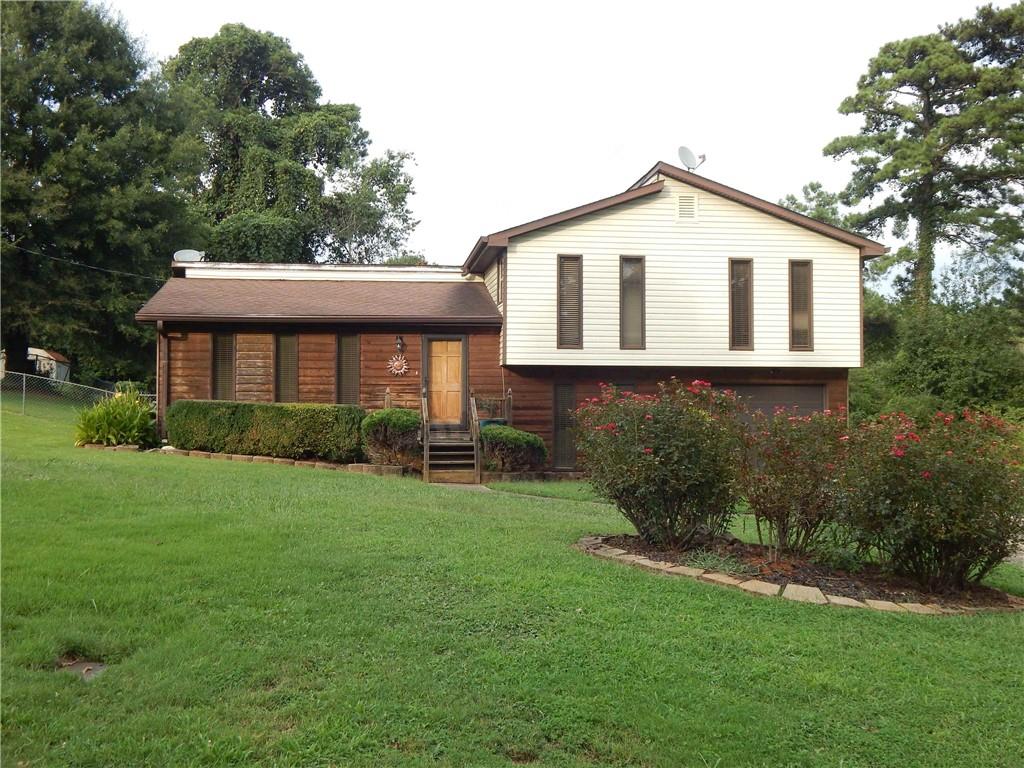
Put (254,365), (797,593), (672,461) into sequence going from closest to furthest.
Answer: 1. (797,593)
2. (672,461)
3. (254,365)

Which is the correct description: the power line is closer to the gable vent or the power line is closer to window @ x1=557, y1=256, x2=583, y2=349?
window @ x1=557, y1=256, x2=583, y2=349

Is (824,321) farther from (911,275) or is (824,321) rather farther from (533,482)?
(911,275)

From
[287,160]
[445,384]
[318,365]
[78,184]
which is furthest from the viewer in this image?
[287,160]

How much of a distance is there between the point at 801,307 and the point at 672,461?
481 inches

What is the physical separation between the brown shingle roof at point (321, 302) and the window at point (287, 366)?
0.67 m

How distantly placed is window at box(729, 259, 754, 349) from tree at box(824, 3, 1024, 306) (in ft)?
43.1

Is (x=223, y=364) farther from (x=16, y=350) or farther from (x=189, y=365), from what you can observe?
(x=16, y=350)

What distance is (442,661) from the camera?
15.0 feet

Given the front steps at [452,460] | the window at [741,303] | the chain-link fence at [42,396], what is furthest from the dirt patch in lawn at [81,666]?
the chain-link fence at [42,396]

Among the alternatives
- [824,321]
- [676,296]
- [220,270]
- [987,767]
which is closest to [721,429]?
[987,767]

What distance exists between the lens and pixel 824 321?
60.6ft

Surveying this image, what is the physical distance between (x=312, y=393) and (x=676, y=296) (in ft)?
27.1

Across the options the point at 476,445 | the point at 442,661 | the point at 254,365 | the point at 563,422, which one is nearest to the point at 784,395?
the point at 563,422

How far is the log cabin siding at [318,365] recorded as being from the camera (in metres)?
18.4
